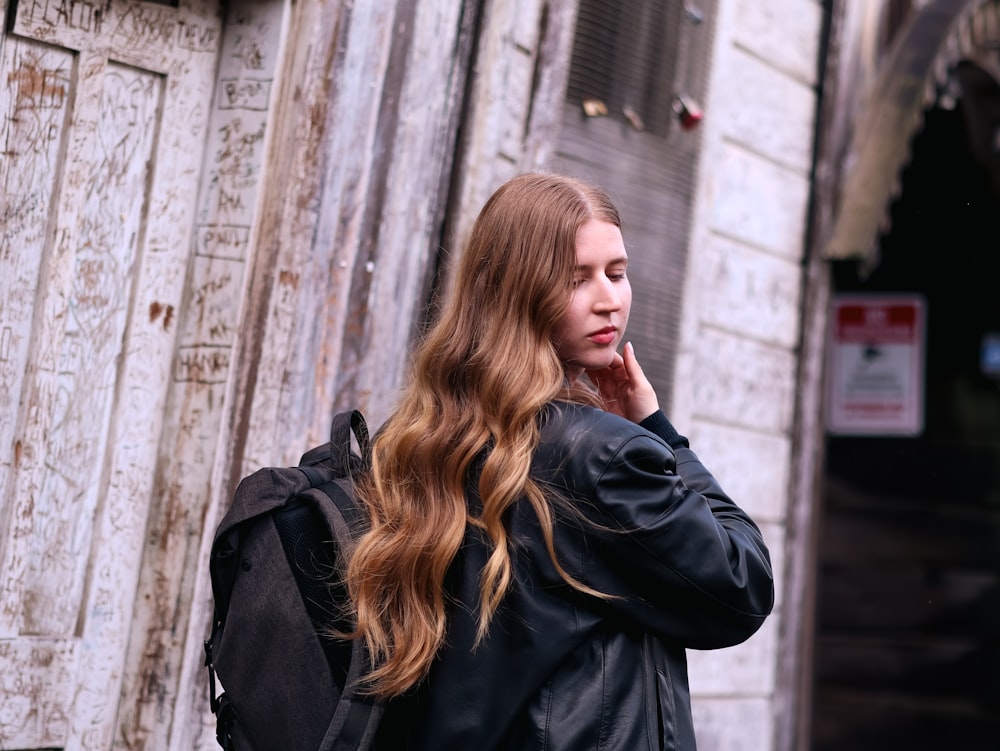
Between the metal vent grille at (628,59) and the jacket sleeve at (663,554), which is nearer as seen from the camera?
the jacket sleeve at (663,554)

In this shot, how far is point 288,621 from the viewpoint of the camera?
215 cm

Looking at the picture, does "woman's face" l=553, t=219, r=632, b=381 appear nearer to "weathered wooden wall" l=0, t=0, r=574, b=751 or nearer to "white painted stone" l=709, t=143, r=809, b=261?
"weathered wooden wall" l=0, t=0, r=574, b=751

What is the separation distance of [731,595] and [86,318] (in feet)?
6.36

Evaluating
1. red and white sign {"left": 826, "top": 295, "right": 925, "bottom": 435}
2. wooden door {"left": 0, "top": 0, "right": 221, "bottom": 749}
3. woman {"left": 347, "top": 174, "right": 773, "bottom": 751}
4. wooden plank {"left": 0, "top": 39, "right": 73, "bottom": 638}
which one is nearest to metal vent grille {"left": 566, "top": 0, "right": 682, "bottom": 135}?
wooden door {"left": 0, "top": 0, "right": 221, "bottom": 749}

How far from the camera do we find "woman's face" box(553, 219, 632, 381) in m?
2.26

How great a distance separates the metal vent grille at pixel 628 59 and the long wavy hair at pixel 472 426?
2411 millimetres

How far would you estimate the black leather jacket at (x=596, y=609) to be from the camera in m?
2.07

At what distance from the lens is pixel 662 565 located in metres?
2.06

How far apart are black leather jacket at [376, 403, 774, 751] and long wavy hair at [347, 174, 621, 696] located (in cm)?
4

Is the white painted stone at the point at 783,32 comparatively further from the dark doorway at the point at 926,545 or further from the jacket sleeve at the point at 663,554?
the jacket sleeve at the point at 663,554

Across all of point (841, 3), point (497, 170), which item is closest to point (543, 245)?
point (497, 170)

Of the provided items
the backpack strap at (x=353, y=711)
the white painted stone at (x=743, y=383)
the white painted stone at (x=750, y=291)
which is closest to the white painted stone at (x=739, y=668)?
the white painted stone at (x=743, y=383)

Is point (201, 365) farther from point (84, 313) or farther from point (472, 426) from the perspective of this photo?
point (472, 426)

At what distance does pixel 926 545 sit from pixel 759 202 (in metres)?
3.13
